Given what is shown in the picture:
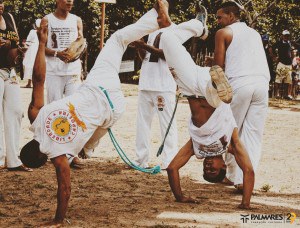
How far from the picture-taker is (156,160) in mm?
8289

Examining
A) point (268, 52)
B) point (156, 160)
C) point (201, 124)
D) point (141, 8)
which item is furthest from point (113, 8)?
point (201, 124)

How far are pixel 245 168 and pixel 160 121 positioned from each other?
2.05 m

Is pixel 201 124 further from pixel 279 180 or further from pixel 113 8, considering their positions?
pixel 113 8

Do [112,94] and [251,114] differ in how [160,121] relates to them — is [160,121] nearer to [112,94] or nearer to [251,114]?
[251,114]

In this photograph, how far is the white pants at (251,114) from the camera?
21.0 ft

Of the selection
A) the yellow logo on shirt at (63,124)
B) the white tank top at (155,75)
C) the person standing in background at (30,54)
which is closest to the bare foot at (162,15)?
the person standing in background at (30,54)

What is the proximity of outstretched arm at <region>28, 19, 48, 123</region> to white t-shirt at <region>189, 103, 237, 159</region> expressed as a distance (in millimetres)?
1603

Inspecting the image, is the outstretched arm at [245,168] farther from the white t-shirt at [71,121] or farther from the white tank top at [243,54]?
the white t-shirt at [71,121]

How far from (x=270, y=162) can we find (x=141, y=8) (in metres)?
17.9

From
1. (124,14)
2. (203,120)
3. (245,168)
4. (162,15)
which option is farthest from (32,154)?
(124,14)

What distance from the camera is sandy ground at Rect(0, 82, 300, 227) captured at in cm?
525

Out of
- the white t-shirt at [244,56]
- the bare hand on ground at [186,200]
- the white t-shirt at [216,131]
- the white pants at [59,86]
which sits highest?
the white t-shirt at [244,56]

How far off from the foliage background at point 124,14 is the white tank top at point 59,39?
14.2 meters

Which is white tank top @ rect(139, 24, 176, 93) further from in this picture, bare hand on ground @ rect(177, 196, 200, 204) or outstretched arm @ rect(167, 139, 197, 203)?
bare hand on ground @ rect(177, 196, 200, 204)
